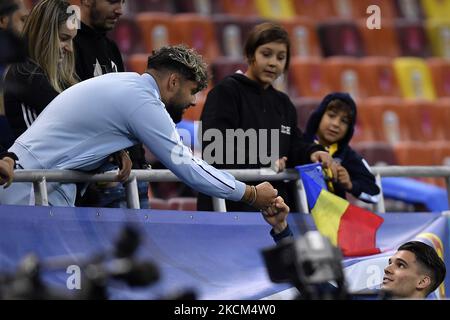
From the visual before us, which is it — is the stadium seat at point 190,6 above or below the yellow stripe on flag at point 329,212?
above

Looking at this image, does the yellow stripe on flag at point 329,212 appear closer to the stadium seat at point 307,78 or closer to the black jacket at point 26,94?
the black jacket at point 26,94

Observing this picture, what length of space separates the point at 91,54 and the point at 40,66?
0.52 m

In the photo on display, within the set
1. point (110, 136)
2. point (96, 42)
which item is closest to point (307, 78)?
point (96, 42)

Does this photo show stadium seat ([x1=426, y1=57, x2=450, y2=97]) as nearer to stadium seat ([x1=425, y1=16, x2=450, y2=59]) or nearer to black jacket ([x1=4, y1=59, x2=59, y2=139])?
stadium seat ([x1=425, y1=16, x2=450, y2=59])

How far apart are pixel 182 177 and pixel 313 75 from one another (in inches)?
347

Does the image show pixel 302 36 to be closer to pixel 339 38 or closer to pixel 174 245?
pixel 339 38

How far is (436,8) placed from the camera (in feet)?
53.1

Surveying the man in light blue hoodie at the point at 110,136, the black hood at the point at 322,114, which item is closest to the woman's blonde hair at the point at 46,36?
the man in light blue hoodie at the point at 110,136

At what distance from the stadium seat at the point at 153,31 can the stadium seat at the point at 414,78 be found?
290 cm

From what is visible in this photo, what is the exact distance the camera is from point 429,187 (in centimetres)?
1143

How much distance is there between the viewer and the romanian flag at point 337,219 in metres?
6.76

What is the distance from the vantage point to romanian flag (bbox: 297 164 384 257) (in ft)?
22.2
